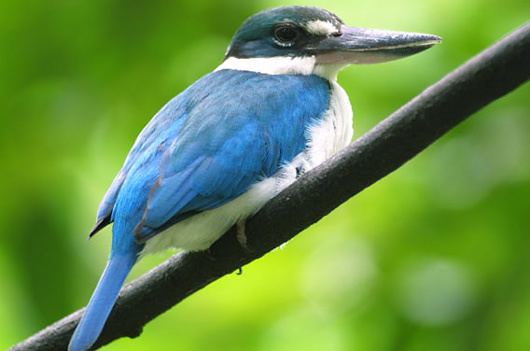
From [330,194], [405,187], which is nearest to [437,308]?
[405,187]

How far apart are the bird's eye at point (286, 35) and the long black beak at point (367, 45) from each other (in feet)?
0.28

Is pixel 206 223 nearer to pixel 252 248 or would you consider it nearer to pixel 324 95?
pixel 252 248

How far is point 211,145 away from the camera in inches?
120

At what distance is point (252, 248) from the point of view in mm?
2801

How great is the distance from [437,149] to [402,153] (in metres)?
1.29

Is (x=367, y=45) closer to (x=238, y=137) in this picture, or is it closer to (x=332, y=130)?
(x=332, y=130)

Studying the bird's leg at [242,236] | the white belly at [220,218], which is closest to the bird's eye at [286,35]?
the white belly at [220,218]

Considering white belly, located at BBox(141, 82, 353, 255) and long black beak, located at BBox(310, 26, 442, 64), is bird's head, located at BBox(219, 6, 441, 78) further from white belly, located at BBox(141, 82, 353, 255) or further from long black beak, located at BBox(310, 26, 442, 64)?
white belly, located at BBox(141, 82, 353, 255)

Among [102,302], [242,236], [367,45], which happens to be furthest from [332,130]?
[102,302]

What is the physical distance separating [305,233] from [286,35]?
651 mm

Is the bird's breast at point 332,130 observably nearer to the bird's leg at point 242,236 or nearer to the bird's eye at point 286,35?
the bird's eye at point 286,35

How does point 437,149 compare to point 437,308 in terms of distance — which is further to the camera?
point 437,149

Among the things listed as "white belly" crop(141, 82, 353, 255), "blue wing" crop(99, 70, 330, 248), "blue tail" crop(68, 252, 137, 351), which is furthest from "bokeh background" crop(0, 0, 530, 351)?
"blue tail" crop(68, 252, 137, 351)

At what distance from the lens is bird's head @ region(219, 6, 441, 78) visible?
3490 mm
